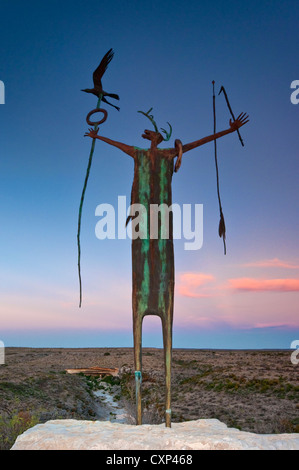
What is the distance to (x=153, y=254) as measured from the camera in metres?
7.20

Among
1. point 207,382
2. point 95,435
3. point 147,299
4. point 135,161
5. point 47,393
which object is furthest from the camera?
point 207,382

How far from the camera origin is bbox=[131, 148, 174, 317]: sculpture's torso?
7074 mm

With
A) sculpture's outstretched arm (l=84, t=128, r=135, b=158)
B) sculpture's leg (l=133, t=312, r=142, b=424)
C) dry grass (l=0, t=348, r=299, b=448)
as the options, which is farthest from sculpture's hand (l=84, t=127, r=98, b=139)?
dry grass (l=0, t=348, r=299, b=448)

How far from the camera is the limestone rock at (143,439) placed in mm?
5609

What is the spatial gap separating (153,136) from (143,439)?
200 inches

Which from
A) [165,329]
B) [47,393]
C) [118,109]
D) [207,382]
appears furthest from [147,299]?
[207,382]

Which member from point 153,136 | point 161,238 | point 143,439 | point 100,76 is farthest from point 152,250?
point 100,76

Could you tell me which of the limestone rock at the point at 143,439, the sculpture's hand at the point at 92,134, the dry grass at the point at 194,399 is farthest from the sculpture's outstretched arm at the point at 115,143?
the dry grass at the point at 194,399

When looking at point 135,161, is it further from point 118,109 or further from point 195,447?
point 195,447

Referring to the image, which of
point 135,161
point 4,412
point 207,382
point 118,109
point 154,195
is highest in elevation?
point 118,109

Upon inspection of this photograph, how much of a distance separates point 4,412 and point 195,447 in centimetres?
1018

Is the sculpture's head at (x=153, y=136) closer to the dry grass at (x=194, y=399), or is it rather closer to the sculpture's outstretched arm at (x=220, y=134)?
the sculpture's outstretched arm at (x=220, y=134)

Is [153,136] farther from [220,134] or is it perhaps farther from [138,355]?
[138,355]
